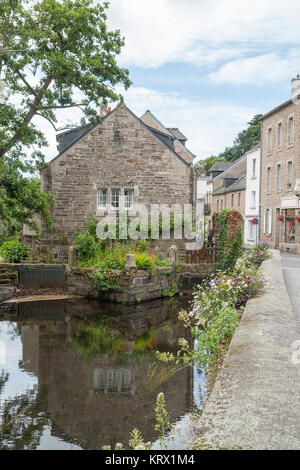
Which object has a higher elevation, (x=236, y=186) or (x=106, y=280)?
(x=236, y=186)

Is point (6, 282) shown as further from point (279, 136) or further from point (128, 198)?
point (279, 136)

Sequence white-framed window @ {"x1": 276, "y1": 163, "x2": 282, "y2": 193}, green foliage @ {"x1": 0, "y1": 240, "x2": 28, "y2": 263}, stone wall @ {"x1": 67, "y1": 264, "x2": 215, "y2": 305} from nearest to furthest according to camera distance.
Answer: stone wall @ {"x1": 67, "y1": 264, "x2": 215, "y2": 305} < green foliage @ {"x1": 0, "y1": 240, "x2": 28, "y2": 263} < white-framed window @ {"x1": 276, "y1": 163, "x2": 282, "y2": 193}

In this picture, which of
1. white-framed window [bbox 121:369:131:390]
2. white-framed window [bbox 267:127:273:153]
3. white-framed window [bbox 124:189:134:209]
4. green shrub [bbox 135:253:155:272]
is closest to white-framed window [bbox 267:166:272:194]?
white-framed window [bbox 267:127:273:153]

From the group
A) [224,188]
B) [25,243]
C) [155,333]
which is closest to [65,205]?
[25,243]

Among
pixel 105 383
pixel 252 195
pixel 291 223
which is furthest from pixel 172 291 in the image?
pixel 252 195

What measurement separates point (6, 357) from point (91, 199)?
11.0 meters

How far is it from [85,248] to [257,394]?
14.0 m

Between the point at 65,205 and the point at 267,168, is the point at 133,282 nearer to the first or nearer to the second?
the point at 65,205

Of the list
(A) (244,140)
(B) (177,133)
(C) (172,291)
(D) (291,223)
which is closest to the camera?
(C) (172,291)

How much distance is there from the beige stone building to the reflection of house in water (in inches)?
775

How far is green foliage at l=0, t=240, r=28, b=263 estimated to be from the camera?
55.1 ft

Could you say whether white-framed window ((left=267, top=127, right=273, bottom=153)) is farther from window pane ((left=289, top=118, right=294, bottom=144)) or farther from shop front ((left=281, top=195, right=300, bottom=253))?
shop front ((left=281, top=195, right=300, bottom=253))

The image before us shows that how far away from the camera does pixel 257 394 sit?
289 centimetres

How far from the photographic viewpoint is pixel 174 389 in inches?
255
